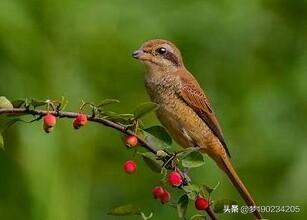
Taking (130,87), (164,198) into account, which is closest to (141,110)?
(164,198)

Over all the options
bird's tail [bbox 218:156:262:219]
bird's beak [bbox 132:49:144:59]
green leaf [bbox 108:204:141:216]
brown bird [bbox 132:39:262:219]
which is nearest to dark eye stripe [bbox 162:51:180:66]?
brown bird [bbox 132:39:262:219]

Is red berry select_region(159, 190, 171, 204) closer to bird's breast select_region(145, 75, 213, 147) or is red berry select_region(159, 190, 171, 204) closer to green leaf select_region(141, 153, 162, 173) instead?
green leaf select_region(141, 153, 162, 173)

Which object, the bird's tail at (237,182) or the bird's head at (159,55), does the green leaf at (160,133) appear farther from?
the bird's head at (159,55)

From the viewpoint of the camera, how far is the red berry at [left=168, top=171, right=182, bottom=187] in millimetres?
1810

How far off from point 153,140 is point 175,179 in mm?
89

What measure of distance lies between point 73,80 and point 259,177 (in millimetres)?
773

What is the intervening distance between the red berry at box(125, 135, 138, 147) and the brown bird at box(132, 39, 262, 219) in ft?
2.12

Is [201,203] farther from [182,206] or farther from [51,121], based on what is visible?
[51,121]

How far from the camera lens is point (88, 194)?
3068 millimetres

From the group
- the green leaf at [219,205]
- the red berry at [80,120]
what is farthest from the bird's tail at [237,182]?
the red berry at [80,120]

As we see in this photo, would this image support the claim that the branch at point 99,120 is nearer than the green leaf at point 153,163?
Yes

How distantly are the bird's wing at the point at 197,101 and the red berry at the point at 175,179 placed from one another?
0.65 m

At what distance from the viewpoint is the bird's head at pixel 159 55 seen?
90.7 inches

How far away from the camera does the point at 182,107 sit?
2.53 m
